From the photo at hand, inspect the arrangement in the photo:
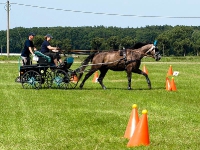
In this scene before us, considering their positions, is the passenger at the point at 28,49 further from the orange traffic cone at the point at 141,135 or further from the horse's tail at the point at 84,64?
the orange traffic cone at the point at 141,135

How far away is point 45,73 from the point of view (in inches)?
755

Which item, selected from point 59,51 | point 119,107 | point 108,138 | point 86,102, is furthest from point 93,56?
point 108,138

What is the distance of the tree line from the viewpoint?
390 feet

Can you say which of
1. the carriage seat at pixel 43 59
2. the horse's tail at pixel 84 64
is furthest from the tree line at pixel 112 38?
the carriage seat at pixel 43 59

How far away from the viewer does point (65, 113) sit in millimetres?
12398

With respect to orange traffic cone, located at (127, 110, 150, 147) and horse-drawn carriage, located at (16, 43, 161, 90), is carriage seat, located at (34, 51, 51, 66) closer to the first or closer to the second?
horse-drawn carriage, located at (16, 43, 161, 90)

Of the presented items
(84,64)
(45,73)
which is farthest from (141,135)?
(84,64)

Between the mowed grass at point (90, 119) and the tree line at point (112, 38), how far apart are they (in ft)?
310

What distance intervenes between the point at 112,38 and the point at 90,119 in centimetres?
11053

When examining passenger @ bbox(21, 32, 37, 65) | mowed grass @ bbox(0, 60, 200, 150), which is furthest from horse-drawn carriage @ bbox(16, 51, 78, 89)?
mowed grass @ bbox(0, 60, 200, 150)

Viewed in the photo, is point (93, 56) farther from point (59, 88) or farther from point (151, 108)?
point (151, 108)

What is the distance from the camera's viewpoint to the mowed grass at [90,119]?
8727 millimetres

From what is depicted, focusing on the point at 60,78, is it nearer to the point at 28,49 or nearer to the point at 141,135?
the point at 28,49

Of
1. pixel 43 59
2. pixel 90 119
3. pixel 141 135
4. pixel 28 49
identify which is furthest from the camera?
pixel 28 49
